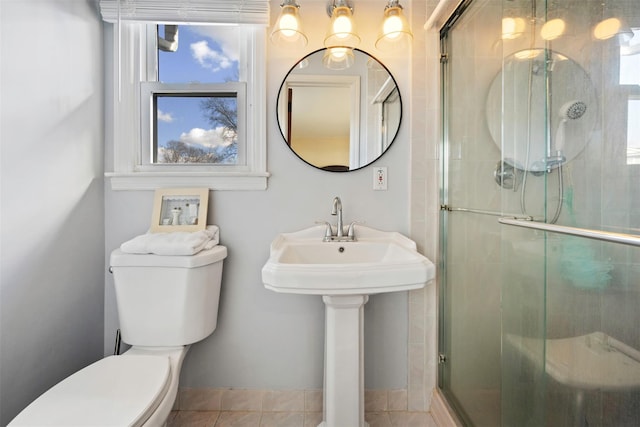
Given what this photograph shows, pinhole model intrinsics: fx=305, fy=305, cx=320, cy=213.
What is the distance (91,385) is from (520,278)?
1.30 meters

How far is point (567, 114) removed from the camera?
73cm

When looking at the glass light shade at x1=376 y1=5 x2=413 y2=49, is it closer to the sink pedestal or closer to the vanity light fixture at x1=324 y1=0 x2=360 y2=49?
the vanity light fixture at x1=324 y1=0 x2=360 y2=49

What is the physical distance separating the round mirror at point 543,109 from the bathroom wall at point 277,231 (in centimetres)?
56

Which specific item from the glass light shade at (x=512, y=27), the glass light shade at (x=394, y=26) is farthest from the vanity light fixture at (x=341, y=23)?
the glass light shade at (x=512, y=27)

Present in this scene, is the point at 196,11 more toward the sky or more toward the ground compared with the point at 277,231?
more toward the sky

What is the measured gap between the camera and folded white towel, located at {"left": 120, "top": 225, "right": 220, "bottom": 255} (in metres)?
1.21

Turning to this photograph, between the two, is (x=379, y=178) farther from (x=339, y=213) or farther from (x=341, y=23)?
(x=341, y=23)

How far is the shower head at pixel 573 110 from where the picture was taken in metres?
0.70

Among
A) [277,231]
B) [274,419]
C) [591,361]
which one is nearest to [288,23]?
[277,231]

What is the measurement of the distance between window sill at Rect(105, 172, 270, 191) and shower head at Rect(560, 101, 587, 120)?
108cm

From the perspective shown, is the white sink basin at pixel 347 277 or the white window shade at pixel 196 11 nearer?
the white sink basin at pixel 347 277

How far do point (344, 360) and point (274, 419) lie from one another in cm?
57

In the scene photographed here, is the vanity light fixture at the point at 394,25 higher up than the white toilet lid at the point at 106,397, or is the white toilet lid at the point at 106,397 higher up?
the vanity light fixture at the point at 394,25

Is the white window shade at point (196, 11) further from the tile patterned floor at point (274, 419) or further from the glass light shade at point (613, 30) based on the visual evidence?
the tile patterned floor at point (274, 419)
